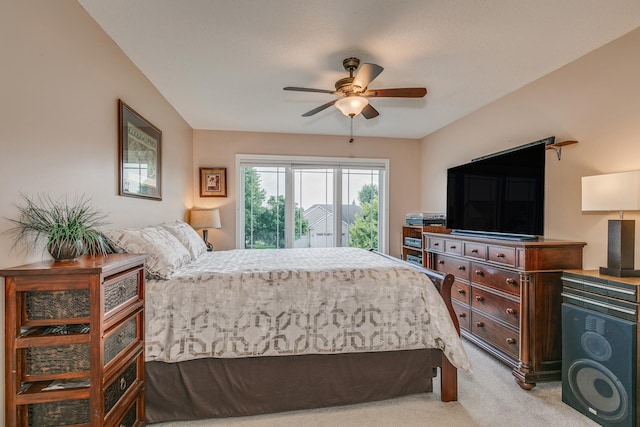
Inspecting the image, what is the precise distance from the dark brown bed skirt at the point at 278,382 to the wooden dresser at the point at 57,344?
55 cm

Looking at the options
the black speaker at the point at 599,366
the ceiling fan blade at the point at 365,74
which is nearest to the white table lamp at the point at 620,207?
the black speaker at the point at 599,366

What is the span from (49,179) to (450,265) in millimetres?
3290

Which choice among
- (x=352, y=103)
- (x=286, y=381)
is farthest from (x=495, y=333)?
(x=352, y=103)

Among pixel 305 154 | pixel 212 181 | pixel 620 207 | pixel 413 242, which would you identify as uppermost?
pixel 305 154

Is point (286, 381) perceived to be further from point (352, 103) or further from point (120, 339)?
point (352, 103)

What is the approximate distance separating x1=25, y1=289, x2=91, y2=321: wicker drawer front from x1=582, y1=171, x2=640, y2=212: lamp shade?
9.23 feet

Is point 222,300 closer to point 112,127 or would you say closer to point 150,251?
point 150,251

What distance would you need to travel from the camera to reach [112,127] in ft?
7.34

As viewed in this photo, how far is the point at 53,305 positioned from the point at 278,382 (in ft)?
4.14

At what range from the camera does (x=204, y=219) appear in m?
4.12

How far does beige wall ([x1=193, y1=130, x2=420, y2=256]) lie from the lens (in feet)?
14.8

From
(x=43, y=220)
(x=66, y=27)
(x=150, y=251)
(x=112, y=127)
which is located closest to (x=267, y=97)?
(x=112, y=127)

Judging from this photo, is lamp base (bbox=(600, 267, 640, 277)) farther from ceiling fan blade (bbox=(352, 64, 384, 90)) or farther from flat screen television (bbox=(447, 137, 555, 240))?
ceiling fan blade (bbox=(352, 64, 384, 90))

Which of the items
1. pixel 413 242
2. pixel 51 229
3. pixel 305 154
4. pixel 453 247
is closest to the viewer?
pixel 51 229
